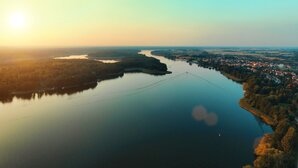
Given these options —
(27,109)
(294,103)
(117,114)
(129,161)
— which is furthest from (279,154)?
(27,109)

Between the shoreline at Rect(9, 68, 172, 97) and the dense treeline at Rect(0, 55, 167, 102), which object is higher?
the dense treeline at Rect(0, 55, 167, 102)

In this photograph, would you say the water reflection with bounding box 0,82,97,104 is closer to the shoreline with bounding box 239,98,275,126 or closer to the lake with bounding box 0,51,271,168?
the lake with bounding box 0,51,271,168

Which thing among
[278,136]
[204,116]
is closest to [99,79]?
[204,116]

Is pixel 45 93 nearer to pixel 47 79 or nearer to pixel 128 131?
pixel 47 79

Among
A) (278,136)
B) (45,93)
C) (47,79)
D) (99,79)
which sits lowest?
(45,93)

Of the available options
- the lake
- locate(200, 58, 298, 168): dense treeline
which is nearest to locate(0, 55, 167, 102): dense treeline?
the lake

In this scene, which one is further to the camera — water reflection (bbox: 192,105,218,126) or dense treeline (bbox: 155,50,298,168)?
water reflection (bbox: 192,105,218,126)

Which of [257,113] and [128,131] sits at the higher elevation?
[128,131]

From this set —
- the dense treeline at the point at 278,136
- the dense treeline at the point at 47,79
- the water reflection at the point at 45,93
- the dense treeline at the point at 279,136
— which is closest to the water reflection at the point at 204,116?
the dense treeline at the point at 278,136
